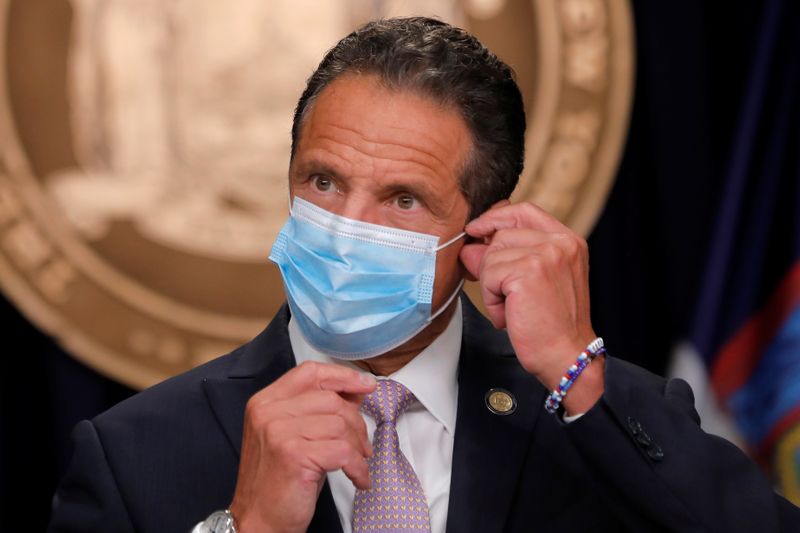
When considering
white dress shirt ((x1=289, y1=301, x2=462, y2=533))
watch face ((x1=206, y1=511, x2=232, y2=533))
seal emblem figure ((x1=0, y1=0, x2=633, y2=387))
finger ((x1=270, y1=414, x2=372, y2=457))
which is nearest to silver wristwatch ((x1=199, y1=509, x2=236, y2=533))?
watch face ((x1=206, y1=511, x2=232, y2=533))

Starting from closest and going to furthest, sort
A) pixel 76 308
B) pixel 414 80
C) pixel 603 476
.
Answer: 1. pixel 603 476
2. pixel 414 80
3. pixel 76 308

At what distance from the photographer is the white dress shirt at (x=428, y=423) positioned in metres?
2.23

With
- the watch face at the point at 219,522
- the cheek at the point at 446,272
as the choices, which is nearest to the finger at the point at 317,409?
the watch face at the point at 219,522

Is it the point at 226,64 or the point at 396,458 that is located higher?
the point at 226,64

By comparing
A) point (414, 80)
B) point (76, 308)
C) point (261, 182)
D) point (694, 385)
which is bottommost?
point (694, 385)

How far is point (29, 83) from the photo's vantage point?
3.71 meters

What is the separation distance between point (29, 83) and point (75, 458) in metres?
1.80

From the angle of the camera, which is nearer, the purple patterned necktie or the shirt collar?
the purple patterned necktie

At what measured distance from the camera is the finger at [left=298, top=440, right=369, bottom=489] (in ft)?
6.43

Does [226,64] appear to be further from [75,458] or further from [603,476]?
[603,476]

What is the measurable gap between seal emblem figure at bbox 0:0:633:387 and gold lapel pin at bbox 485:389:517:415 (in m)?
1.53

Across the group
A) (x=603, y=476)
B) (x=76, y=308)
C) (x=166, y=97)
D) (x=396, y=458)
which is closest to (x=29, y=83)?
(x=166, y=97)

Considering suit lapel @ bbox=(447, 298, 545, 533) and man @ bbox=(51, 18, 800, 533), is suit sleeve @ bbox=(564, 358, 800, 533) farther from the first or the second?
suit lapel @ bbox=(447, 298, 545, 533)

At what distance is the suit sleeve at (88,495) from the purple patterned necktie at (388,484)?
0.41 metres
